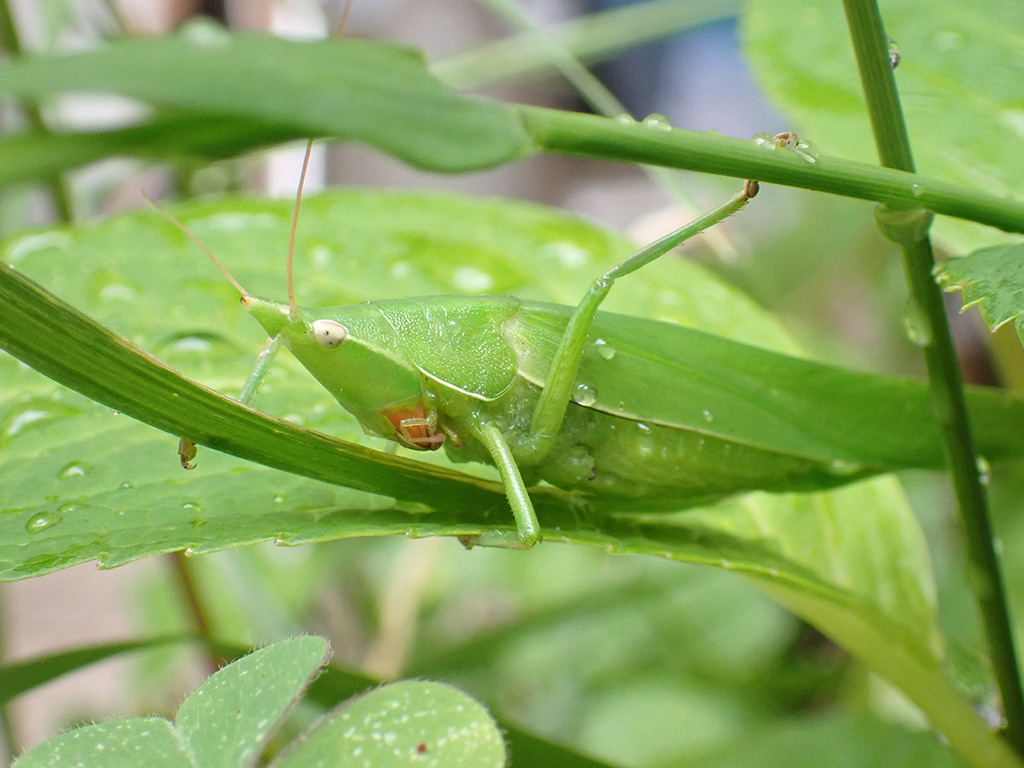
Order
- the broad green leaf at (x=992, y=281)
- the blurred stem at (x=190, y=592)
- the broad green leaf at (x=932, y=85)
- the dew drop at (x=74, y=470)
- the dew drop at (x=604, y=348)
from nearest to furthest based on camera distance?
the broad green leaf at (x=992, y=281) < the dew drop at (x=74, y=470) < the dew drop at (x=604, y=348) < the broad green leaf at (x=932, y=85) < the blurred stem at (x=190, y=592)

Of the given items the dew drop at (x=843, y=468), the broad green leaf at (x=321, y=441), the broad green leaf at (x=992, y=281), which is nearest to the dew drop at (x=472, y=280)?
the broad green leaf at (x=321, y=441)

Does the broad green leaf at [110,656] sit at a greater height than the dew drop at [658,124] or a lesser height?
lesser

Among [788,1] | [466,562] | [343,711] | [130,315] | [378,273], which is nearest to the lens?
[343,711]

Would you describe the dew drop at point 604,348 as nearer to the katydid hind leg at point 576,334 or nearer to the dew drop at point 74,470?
the katydid hind leg at point 576,334

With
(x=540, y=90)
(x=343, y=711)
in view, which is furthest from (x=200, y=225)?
(x=540, y=90)

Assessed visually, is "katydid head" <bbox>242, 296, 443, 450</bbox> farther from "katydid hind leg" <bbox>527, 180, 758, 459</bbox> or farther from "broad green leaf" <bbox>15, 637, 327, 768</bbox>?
"broad green leaf" <bbox>15, 637, 327, 768</bbox>

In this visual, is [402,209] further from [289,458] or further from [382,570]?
[382,570]

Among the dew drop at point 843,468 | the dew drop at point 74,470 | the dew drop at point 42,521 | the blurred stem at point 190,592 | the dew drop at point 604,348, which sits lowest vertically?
the blurred stem at point 190,592
